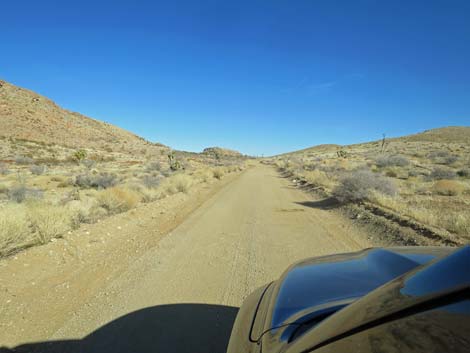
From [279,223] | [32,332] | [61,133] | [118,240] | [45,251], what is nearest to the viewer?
[32,332]

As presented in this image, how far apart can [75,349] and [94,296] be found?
44.6 inches

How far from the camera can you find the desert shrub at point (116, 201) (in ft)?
30.5

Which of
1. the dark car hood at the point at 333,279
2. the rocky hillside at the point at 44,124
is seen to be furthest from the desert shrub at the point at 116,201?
the rocky hillside at the point at 44,124

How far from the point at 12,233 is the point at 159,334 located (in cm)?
428

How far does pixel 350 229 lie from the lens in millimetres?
7484

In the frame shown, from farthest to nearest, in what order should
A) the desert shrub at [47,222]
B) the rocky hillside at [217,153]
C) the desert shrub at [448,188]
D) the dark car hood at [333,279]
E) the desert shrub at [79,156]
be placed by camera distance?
the rocky hillside at [217,153] < the desert shrub at [79,156] < the desert shrub at [448,188] < the desert shrub at [47,222] < the dark car hood at [333,279]

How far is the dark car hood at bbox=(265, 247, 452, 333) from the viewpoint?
176cm

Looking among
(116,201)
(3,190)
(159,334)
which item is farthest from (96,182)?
(159,334)

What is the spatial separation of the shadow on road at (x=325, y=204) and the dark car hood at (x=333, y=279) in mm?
8343

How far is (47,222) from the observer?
6.11 metres

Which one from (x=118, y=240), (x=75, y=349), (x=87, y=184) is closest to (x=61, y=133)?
(x=87, y=184)

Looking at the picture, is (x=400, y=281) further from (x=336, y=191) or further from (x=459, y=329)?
(x=336, y=191)

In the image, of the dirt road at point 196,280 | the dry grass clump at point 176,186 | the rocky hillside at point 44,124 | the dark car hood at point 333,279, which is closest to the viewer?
the dark car hood at point 333,279

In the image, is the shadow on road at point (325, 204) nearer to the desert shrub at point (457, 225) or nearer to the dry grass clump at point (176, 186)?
the desert shrub at point (457, 225)
